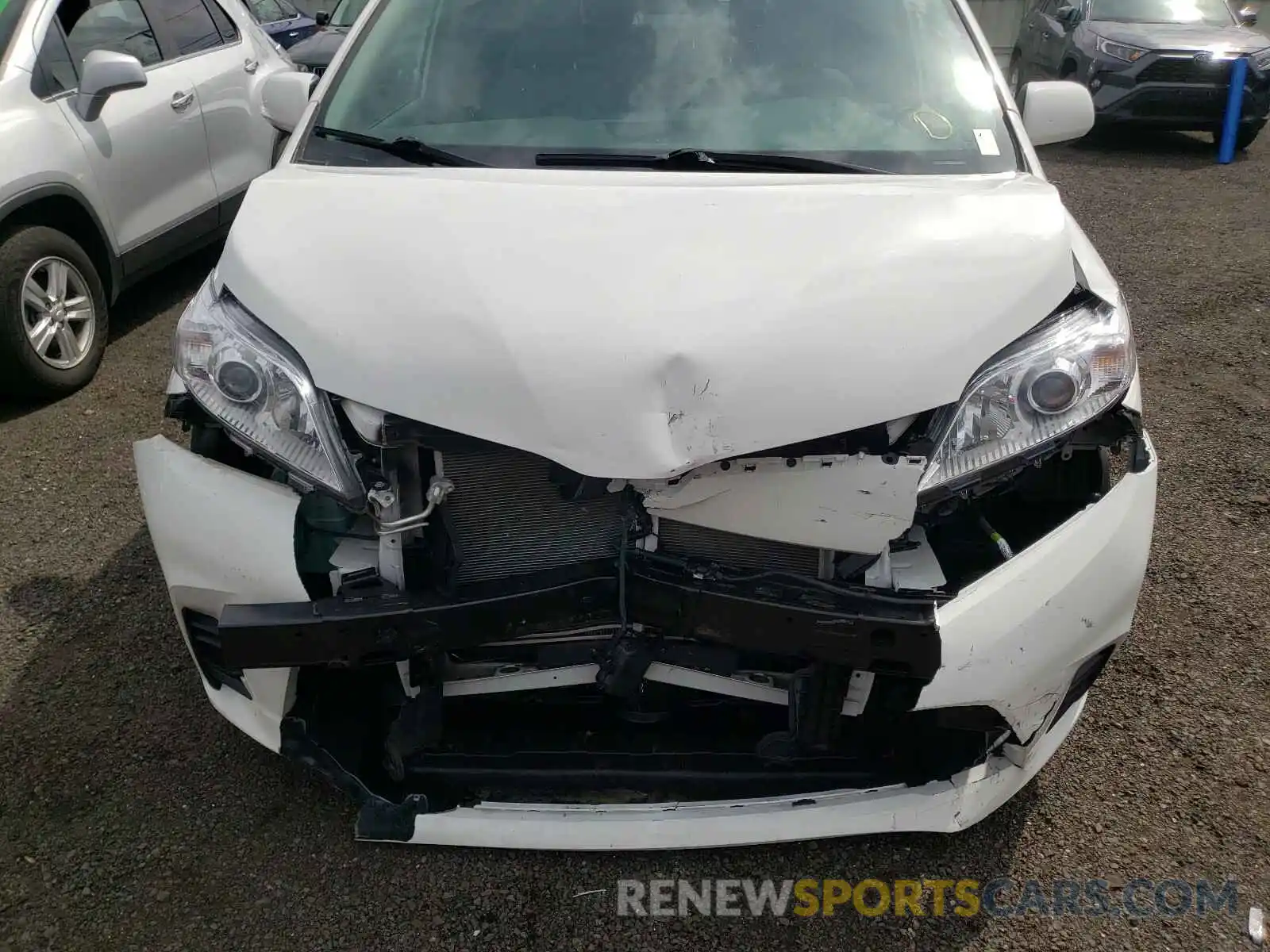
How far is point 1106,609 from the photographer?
6.66ft

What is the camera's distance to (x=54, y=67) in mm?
4480

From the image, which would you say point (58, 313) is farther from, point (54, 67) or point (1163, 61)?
point (1163, 61)

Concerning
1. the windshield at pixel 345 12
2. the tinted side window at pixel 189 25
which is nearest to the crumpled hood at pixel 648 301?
the tinted side window at pixel 189 25

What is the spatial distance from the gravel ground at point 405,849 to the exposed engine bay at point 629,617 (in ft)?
0.72

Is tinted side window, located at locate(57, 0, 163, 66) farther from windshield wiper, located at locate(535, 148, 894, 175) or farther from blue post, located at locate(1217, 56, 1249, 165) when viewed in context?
blue post, located at locate(1217, 56, 1249, 165)

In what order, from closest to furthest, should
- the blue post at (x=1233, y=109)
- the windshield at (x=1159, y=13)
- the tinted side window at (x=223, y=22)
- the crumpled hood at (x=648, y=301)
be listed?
1. the crumpled hood at (x=648, y=301)
2. the tinted side window at (x=223, y=22)
3. the blue post at (x=1233, y=109)
4. the windshield at (x=1159, y=13)

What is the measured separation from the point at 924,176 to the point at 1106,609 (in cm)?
113

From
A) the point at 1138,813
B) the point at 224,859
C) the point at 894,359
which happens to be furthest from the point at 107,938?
the point at 1138,813

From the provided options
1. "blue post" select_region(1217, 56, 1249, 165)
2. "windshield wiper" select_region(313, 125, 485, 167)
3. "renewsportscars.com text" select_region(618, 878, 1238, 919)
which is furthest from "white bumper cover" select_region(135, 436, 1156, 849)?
"blue post" select_region(1217, 56, 1249, 165)

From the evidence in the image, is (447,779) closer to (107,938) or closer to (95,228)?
(107,938)

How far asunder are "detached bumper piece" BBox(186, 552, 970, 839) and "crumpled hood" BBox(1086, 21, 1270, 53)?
899 centimetres

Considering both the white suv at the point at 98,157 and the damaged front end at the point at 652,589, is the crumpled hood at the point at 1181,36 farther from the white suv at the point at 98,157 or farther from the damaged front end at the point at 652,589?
the damaged front end at the point at 652,589

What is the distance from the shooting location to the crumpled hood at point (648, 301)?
1.81 m

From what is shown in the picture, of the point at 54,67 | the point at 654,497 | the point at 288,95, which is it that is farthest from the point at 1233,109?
the point at 654,497
